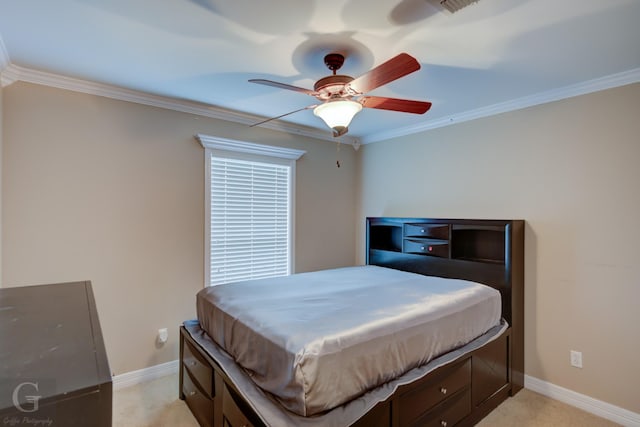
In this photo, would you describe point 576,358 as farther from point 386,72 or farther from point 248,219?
point 248,219

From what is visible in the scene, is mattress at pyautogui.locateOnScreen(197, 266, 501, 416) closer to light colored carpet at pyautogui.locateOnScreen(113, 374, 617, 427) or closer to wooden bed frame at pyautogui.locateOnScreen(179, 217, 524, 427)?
wooden bed frame at pyautogui.locateOnScreen(179, 217, 524, 427)

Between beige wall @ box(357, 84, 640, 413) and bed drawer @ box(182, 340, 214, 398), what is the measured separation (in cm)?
267

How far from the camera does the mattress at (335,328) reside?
4.78 ft

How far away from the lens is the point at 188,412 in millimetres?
2361

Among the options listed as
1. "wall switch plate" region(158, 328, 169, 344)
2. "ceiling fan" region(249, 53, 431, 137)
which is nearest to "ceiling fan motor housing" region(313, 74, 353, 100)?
"ceiling fan" region(249, 53, 431, 137)

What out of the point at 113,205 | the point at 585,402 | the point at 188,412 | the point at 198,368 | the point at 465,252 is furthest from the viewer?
the point at 465,252

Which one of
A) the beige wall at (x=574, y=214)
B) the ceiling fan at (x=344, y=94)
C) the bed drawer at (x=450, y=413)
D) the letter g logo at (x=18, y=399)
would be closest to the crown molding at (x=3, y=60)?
the ceiling fan at (x=344, y=94)

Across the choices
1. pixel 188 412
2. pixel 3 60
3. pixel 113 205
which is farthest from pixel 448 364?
pixel 3 60

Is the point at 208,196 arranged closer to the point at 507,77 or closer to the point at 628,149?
the point at 507,77

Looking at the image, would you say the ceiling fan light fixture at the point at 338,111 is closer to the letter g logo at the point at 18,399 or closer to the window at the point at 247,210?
the window at the point at 247,210

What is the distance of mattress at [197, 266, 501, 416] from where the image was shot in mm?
1458

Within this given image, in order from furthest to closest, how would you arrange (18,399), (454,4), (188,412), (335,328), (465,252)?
(465,252) → (188,412) → (335,328) → (454,4) → (18,399)

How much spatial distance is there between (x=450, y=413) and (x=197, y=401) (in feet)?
5.56

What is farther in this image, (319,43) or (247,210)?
(247,210)
